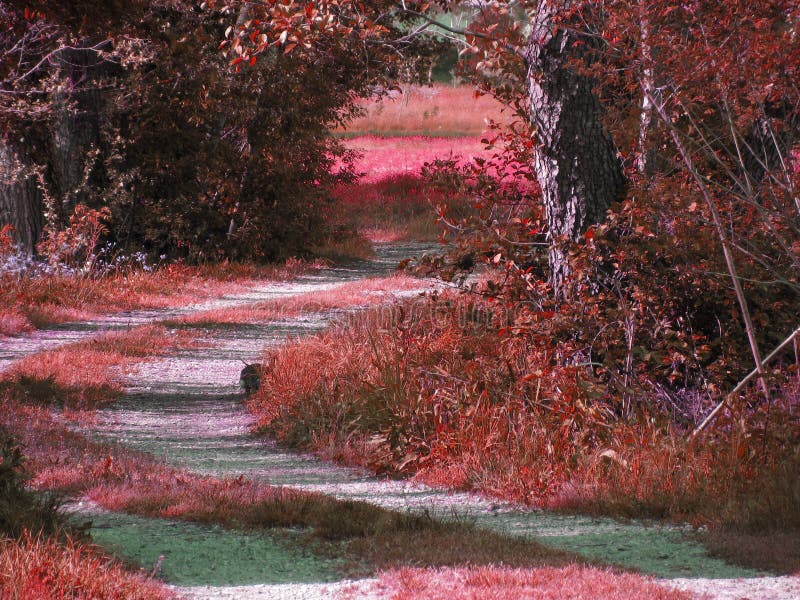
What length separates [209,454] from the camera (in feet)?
26.5

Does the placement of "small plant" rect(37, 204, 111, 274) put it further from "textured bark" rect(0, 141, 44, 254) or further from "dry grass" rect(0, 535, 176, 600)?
"dry grass" rect(0, 535, 176, 600)

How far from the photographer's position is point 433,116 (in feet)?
214

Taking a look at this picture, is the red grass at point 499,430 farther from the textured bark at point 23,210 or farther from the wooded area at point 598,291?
the textured bark at point 23,210

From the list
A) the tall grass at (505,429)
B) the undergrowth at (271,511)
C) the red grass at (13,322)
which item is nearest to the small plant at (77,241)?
the red grass at (13,322)

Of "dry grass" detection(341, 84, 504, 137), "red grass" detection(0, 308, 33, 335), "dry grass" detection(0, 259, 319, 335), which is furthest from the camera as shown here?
"dry grass" detection(341, 84, 504, 137)

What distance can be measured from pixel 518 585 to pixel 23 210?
13.8m

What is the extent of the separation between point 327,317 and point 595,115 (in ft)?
21.7

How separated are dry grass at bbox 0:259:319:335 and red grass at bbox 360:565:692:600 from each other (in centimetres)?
927

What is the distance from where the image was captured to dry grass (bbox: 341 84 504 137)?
60.2 meters

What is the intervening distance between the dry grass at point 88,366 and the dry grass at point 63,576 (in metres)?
4.90

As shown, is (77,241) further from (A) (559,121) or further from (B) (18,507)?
(B) (18,507)

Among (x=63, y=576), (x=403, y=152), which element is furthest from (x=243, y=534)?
(x=403, y=152)

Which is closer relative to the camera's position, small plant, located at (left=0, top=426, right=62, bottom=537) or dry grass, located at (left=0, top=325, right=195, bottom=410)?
small plant, located at (left=0, top=426, right=62, bottom=537)

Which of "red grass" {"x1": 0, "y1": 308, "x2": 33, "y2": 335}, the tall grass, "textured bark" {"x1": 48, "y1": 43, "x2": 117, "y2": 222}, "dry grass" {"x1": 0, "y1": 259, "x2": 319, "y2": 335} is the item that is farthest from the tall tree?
"textured bark" {"x1": 48, "y1": 43, "x2": 117, "y2": 222}
